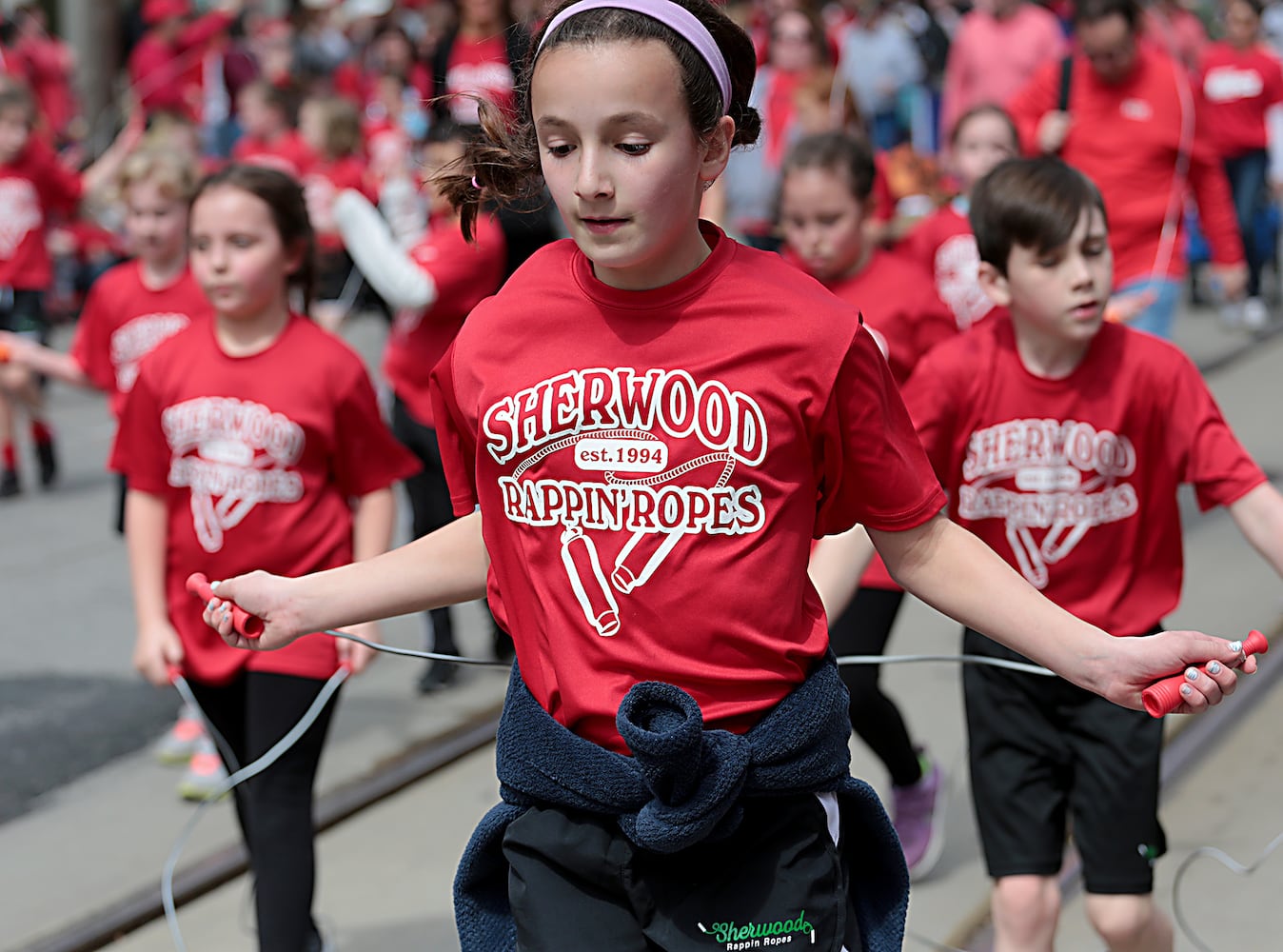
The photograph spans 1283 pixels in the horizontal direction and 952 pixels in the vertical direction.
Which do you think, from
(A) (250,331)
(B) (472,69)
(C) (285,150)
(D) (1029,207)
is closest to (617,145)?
(D) (1029,207)

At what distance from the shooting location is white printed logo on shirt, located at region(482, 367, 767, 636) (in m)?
2.21

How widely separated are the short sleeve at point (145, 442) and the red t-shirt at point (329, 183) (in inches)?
269

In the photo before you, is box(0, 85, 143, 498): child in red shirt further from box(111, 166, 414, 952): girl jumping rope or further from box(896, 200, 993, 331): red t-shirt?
box(111, 166, 414, 952): girl jumping rope

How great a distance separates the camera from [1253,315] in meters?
11.9

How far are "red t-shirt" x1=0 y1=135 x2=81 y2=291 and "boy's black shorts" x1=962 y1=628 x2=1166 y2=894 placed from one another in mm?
7547

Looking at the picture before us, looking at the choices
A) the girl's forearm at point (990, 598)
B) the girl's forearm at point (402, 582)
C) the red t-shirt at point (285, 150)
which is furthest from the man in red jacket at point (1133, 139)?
the red t-shirt at point (285, 150)

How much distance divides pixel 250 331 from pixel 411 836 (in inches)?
58.8

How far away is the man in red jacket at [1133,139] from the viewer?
6.24m

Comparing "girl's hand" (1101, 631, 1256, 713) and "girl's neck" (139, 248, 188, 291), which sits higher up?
"girl's hand" (1101, 631, 1256, 713)

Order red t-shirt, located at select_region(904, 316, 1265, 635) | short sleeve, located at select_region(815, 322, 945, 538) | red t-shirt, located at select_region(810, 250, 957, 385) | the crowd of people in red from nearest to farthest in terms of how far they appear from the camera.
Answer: short sleeve, located at select_region(815, 322, 945, 538)
red t-shirt, located at select_region(904, 316, 1265, 635)
the crowd of people in red
red t-shirt, located at select_region(810, 250, 957, 385)

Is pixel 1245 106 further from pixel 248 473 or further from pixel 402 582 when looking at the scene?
pixel 402 582

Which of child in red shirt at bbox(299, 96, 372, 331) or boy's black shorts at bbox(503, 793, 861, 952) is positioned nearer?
boy's black shorts at bbox(503, 793, 861, 952)

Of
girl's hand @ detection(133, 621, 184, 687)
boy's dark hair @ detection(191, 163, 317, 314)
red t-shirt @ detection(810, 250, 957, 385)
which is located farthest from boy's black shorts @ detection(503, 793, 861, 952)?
red t-shirt @ detection(810, 250, 957, 385)

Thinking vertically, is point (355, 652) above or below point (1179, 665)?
below
